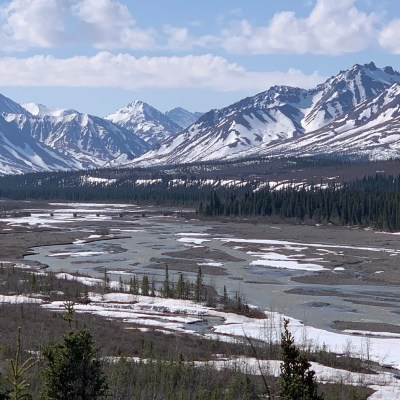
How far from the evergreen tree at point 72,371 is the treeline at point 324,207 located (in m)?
123

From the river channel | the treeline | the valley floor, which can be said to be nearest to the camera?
the valley floor

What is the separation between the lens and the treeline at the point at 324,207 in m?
138

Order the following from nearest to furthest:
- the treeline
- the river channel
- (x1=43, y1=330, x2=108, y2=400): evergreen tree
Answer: (x1=43, y1=330, x2=108, y2=400): evergreen tree, the river channel, the treeline

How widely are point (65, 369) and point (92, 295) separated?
41.2 meters

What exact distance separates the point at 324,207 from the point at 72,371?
144591 mm

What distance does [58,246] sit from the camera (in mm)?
103312

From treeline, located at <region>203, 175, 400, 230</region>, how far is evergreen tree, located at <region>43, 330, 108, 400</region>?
12253 cm

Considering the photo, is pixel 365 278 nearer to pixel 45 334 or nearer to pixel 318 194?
pixel 45 334

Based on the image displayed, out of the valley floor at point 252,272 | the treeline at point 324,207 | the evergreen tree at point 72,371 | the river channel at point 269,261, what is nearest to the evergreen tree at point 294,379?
the valley floor at point 252,272

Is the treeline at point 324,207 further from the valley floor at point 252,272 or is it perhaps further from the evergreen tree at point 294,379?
the evergreen tree at point 294,379

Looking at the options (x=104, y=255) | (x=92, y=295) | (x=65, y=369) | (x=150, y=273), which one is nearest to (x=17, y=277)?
(x=92, y=295)

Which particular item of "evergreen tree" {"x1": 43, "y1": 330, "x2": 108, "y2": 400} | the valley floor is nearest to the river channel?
the valley floor

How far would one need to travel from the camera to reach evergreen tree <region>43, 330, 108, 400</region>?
569 inches

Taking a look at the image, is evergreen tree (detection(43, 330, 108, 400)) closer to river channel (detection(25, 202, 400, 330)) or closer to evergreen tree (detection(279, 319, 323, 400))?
evergreen tree (detection(279, 319, 323, 400))
